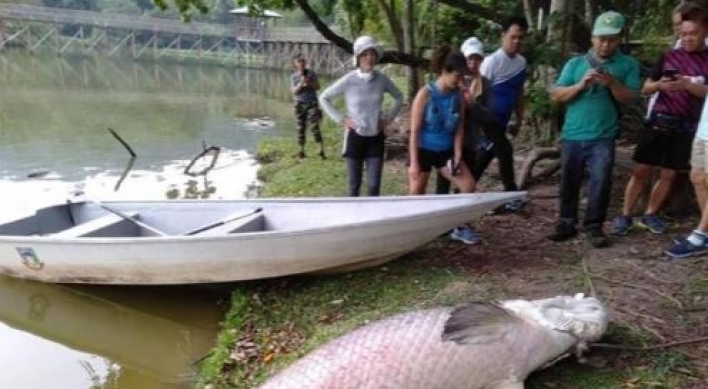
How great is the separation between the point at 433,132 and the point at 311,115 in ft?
21.5

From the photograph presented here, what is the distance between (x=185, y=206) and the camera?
6367 millimetres

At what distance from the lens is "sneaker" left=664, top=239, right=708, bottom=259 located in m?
4.71

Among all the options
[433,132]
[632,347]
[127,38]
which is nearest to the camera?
[632,347]

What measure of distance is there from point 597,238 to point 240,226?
2.82 m

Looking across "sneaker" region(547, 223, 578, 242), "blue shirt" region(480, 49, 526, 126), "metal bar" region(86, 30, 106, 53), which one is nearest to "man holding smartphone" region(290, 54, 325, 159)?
"blue shirt" region(480, 49, 526, 126)

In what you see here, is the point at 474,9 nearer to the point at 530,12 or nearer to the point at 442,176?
the point at 530,12

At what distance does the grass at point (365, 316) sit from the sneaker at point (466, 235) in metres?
0.10

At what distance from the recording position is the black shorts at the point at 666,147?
196 inches

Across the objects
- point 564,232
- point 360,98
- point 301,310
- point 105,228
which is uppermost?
point 360,98

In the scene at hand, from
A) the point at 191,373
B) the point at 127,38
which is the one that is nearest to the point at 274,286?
the point at 191,373

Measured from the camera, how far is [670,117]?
495 centimetres

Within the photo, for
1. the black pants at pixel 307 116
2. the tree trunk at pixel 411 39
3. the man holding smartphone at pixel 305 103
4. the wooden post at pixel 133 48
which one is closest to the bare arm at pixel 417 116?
the man holding smartphone at pixel 305 103

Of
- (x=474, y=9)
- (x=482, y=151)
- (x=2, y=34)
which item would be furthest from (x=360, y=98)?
(x=2, y=34)

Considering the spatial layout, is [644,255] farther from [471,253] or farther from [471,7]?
[471,7]
